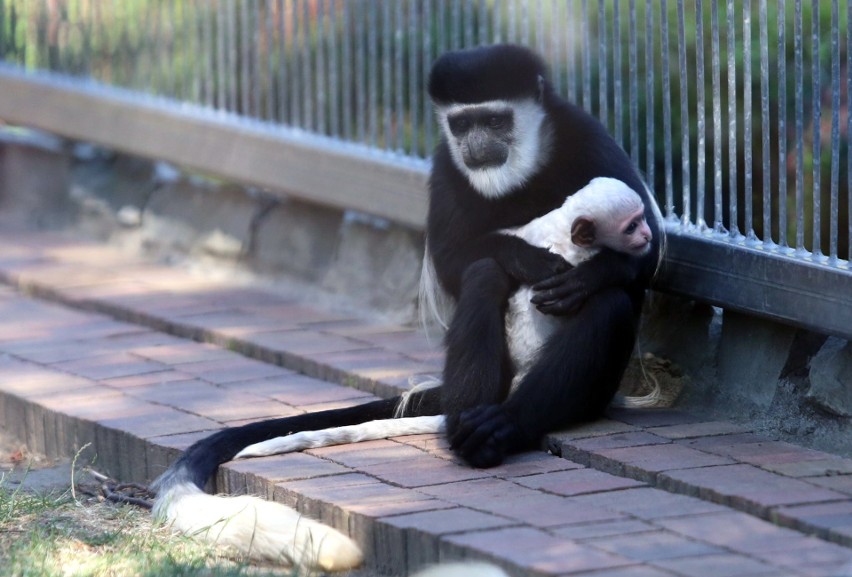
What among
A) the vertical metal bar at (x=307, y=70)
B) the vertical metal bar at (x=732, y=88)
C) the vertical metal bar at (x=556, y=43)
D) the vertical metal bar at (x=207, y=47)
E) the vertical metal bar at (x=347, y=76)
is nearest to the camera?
the vertical metal bar at (x=732, y=88)

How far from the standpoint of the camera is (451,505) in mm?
3455

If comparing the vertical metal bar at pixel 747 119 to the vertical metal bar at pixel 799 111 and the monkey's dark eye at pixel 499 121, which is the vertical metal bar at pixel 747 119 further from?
the monkey's dark eye at pixel 499 121

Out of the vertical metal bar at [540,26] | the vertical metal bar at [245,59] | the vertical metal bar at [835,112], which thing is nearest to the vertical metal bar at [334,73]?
the vertical metal bar at [245,59]

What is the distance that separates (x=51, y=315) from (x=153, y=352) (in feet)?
2.48

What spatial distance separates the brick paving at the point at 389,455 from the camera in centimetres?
317

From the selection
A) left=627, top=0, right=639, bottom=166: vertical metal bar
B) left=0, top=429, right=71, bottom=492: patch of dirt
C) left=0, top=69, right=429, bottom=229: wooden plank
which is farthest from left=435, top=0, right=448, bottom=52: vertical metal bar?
left=0, top=429, right=71, bottom=492: patch of dirt

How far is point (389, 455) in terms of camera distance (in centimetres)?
391

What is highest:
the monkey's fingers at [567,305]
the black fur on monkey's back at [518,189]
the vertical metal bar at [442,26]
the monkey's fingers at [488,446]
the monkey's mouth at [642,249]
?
the vertical metal bar at [442,26]

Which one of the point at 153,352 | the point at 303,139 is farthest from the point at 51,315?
the point at 303,139

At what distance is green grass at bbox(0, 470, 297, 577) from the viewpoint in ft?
10.7

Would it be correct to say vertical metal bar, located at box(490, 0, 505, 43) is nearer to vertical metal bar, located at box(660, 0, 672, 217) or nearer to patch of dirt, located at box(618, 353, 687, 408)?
vertical metal bar, located at box(660, 0, 672, 217)

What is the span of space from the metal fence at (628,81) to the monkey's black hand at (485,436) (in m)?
0.80

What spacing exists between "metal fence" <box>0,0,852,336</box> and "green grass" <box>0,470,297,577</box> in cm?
169

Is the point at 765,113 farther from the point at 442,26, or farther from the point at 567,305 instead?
the point at 442,26
